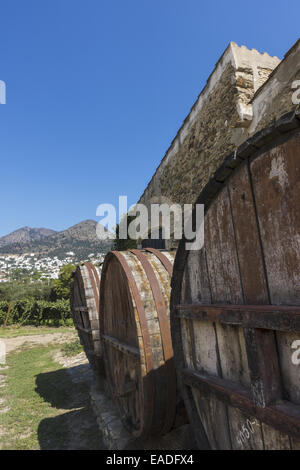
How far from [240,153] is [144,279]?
5.10 ft

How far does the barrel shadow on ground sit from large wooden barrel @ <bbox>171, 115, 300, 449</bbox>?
2921 millimetres

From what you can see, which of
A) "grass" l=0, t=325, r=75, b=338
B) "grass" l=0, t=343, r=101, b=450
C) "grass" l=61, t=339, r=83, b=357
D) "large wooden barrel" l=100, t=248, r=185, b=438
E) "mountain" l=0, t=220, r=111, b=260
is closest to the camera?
"large wooden barrel" l=100, t=248, r=185, b=438

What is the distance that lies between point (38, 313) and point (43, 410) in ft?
52.5

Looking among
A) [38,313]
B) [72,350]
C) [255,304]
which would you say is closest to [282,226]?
[255,304]

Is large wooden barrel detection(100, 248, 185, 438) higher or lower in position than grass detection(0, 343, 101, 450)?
higher

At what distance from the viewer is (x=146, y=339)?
2209mm

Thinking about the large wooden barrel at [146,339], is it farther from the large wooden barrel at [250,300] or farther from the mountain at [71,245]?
the mountain at [71,245]

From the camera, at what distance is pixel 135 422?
9.54 feet

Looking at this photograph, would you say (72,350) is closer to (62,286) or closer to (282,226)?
(282,226)

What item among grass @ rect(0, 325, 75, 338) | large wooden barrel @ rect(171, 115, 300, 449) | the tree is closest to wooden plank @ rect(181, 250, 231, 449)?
large wooden barrel @ rect(171, 115, 300, 449)

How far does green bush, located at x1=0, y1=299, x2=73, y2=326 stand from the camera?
18688mm

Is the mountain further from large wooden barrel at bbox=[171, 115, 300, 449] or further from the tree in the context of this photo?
large wooden barrel at bbox=[171, 115, 300, 449]

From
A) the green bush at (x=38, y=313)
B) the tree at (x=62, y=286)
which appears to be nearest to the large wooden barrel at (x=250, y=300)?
the green bush at (x=38, y=313)
